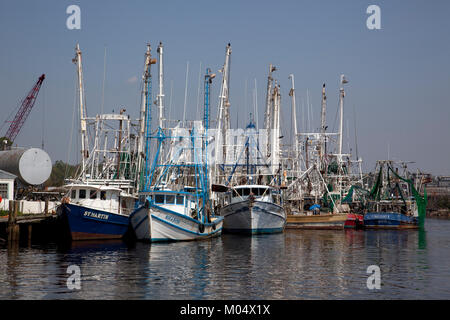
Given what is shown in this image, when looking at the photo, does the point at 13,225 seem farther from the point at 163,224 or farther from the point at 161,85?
the point at 161,85

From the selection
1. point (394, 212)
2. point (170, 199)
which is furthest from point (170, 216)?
point (394, 212)

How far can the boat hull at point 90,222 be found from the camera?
40.8 meters

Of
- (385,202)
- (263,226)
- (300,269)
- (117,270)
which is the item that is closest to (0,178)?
(263,226)

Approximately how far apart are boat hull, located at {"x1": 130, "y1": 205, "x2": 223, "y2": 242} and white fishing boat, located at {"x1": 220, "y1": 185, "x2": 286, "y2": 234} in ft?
30.6

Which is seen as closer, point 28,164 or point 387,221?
point 28,164

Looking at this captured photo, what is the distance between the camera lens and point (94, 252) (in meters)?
35.5

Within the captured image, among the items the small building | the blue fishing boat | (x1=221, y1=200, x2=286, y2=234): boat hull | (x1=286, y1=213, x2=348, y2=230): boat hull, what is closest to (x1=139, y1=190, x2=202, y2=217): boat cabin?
the blue fishing boat

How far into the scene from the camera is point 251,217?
52.8m

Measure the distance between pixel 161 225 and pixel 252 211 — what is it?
46.1 ft

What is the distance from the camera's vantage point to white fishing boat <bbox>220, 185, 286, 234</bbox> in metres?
52.5

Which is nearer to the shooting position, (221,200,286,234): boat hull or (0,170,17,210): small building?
(221,200,286,234): boat hull

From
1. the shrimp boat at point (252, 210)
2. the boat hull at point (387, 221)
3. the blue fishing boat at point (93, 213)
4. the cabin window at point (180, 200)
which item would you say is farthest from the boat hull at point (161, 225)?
the boat hull at point (387, 221)

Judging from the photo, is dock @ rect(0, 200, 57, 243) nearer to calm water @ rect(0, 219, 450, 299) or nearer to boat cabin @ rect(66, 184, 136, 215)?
calm water @ rect(0, 219, 450, 299)
